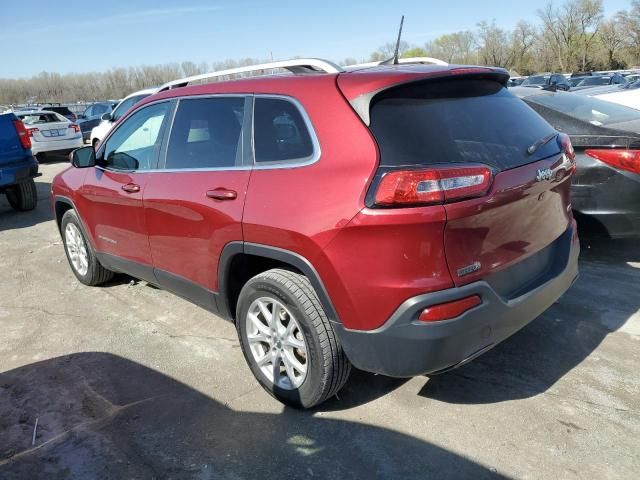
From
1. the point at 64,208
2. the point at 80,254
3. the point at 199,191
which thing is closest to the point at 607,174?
the point at 199,191

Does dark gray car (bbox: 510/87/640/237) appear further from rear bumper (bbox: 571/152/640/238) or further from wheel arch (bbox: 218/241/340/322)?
wheel arch (bbox: 218/241/340/322)

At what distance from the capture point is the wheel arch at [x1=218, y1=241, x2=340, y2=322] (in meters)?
2.64

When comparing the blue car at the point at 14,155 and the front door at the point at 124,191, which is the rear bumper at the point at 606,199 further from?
the blue car at the point at 14,155

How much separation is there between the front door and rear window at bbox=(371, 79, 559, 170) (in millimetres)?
1881

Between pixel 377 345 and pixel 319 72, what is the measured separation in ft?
4.83

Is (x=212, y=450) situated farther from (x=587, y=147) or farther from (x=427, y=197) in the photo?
(x=587, y=147)

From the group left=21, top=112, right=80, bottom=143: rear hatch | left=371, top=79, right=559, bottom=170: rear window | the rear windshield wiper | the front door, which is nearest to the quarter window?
the front door

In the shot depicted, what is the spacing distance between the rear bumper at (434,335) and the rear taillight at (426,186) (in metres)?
0.41

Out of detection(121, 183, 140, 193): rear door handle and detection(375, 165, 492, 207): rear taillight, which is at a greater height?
detection(375, 165, 492, 207): rear taillight

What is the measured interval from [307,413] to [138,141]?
7.91 feet

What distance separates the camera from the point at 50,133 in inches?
577

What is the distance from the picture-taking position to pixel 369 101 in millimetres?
2545

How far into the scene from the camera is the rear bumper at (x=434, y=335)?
2383 millimetres

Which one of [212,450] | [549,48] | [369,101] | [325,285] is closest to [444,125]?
[369,101]
